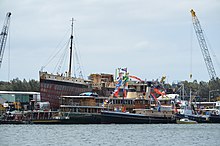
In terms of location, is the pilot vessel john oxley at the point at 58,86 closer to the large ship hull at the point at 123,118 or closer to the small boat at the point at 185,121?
the large ship hull at the point at 123,118

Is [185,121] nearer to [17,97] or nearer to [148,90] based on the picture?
[148,90]

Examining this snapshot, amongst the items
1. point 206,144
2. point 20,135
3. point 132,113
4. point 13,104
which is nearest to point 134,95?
point 132,113

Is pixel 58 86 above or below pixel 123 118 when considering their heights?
above

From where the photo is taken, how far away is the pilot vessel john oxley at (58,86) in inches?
5251

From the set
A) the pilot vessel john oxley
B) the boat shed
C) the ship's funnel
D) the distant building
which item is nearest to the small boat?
the ship's funnel

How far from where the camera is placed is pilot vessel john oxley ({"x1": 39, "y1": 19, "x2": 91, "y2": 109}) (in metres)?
133

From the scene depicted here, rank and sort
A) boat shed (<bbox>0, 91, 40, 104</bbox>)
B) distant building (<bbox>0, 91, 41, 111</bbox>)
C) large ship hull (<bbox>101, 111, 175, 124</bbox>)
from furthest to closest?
boat shed (<bbox>0, 91, 40, 104</bbox>), distant building (<bbox>0, 91, 41, 111</bbox>), large ship hull (<bbox>101, 111, 175, 124</bbox>)

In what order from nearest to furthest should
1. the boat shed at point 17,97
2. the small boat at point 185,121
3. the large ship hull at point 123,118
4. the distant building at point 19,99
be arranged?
1. the large ship hull at point 123,118
2. the small boat at point 185,121
3. the distant building at point 19,99
4. the boat shed at point 17,97

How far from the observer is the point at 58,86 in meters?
136

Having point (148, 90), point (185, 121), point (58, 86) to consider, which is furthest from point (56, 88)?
point (185, 121)

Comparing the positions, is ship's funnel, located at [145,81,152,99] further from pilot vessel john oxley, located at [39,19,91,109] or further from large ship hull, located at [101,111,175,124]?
pilot vessel john oxley, located at [39,19,91,109]

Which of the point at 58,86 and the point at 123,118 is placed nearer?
the point at 123,118

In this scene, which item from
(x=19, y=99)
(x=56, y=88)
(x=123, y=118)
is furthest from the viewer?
(x=19, y=99)

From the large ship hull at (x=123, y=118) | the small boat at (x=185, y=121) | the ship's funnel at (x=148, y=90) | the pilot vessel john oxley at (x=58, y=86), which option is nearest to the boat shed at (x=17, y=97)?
the pilot vessel john oxley at (x=58, y=86)
